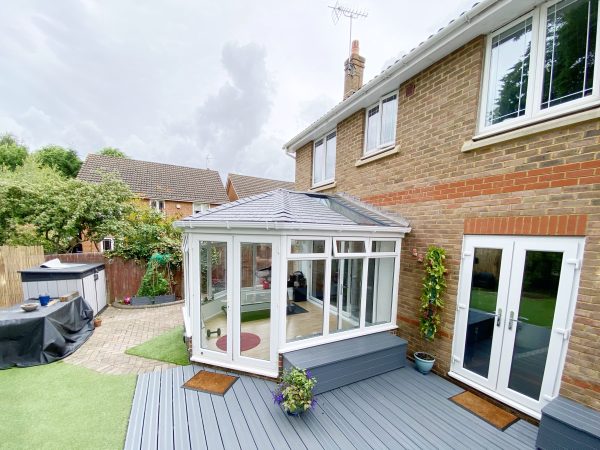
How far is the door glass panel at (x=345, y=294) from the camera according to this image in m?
4.93

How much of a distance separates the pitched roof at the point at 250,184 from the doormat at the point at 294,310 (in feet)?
65.5

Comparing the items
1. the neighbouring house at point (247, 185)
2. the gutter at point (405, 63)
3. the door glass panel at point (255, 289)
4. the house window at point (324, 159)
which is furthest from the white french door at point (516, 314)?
the neighbouring house at point (247, 185)

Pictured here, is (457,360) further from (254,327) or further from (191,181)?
(191,181)

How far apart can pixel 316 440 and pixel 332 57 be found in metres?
10.8

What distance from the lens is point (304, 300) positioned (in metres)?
5.36

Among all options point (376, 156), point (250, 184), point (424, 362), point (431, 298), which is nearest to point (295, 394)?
point (424, 362)

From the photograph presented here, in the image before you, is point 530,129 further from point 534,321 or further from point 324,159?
point 324,159

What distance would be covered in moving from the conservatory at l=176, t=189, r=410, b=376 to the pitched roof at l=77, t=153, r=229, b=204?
17.1m

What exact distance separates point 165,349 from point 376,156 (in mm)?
7041

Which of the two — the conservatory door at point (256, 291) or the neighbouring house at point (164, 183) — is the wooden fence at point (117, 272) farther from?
the neighbouring house at point (164, 183)

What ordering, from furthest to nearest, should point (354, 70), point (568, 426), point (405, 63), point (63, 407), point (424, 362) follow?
point (354, 70) < point (405, 63) < point (424, 362) < point (63, 407) < point (568, 426)

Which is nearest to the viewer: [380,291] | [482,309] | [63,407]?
[63,407]

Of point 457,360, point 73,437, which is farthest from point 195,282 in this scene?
point 457,360

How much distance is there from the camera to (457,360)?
439 cm
